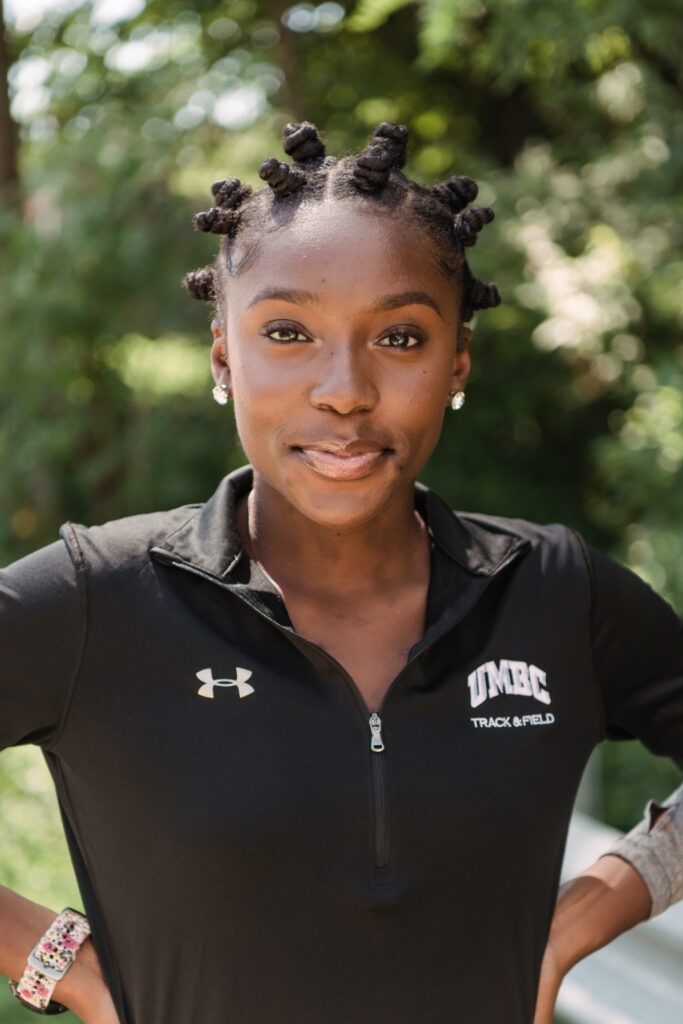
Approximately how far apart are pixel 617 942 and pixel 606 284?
8.36 ft

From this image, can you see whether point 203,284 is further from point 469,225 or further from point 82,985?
point 82,985

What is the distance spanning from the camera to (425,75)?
18.5 feet

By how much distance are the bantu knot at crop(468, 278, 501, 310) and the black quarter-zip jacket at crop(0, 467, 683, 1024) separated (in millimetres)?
517

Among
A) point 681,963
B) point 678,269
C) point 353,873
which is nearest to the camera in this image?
point 353,873

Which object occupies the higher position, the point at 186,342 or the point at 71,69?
the point at 71,69

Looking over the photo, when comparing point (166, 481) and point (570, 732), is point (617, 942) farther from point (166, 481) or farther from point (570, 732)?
point (166, 481)

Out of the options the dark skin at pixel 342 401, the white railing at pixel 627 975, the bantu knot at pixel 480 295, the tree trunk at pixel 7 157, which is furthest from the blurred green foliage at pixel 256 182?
the dark skin at pixel 342 401

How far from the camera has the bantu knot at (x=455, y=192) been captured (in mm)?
1803

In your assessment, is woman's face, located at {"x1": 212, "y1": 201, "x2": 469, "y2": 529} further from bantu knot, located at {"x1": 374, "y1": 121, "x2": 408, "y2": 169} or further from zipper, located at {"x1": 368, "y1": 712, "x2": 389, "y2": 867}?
zipper, located at {"x1": 368, "y1": 712, "x2": 389, "y2": 867}

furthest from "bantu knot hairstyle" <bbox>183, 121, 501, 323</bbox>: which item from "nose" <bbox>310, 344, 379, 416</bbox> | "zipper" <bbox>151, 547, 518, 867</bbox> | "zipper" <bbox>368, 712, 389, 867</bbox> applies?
"zipper" <bbox>368, 712, 389, 867</bbox>

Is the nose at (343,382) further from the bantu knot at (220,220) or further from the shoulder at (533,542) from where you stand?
the shoulder at (533,542)

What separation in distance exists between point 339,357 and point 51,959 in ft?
3.09

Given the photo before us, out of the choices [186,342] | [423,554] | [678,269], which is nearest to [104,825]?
[423,554]

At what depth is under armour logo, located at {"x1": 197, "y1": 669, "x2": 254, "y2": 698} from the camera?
1621 mm
